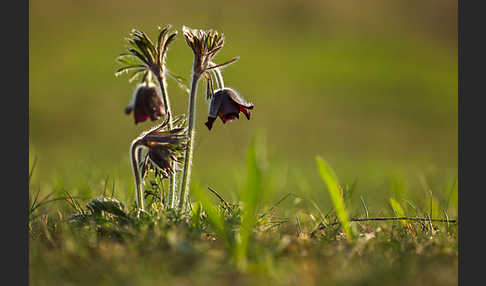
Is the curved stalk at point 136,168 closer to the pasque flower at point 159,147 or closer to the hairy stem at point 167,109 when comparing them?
the pasque flower at point 159,147

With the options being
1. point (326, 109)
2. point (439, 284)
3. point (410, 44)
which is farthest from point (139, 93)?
point (410, 44)

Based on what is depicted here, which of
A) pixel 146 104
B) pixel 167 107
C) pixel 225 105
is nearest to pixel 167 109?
pixel 167 107

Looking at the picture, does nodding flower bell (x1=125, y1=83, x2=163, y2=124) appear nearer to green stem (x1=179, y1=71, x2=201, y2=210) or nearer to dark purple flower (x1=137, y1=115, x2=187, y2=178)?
dark purple flower (x1=137, y1=115, x2=187, y2=178)

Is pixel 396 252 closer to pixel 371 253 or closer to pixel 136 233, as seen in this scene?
pixel 371 253

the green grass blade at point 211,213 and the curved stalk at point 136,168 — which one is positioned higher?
the curved stalk at point 136,168

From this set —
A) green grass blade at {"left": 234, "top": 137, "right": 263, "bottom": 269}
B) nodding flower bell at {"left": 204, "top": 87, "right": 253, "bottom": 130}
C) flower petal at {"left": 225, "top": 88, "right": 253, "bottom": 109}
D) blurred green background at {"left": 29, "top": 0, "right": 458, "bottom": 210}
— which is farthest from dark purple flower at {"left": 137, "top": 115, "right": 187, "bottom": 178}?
blurred green background at {"left": 29, "top": 0, "right": 458, "bottom": 210}

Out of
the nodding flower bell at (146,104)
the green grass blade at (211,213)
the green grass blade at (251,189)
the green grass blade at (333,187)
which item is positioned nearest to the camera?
the green grass blade at (251,189)

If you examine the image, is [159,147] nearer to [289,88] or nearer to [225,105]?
[225,105]

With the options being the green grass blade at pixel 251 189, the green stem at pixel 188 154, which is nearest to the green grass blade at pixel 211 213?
the green grass blade at pixel 251 189
